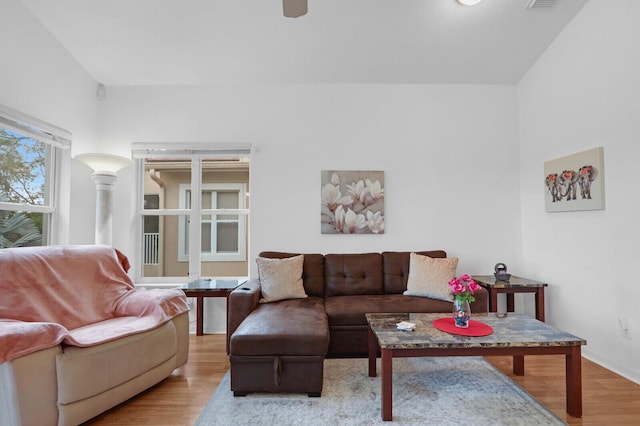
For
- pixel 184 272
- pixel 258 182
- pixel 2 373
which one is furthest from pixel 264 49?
pixel 2 373

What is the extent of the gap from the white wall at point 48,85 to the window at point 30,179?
107 mm

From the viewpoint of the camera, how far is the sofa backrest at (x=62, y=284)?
1.96 meters

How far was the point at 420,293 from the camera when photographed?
3.00 metres

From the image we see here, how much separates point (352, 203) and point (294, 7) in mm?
2116

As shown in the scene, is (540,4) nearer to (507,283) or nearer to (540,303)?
(507,283)

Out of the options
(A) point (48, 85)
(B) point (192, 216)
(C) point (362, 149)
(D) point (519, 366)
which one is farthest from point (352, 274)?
(A) point (48, 85)

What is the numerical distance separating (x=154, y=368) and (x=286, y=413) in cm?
99

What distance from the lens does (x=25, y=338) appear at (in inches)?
61.7

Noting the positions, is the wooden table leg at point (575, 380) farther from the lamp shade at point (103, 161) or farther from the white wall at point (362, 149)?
the lamp shade at point (103, 161)

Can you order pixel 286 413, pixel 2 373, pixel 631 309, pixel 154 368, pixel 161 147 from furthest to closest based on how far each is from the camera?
pixel 161 147
pixel 631 309
pixel 154 368
pixel 286 413
pixel 2 373

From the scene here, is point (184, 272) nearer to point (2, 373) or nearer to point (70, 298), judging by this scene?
point (70, 298)

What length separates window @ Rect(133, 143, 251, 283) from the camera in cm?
365

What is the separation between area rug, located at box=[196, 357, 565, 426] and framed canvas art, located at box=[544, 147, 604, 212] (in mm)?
1655

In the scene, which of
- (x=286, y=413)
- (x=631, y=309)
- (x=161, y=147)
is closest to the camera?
(x=286, y=413)
